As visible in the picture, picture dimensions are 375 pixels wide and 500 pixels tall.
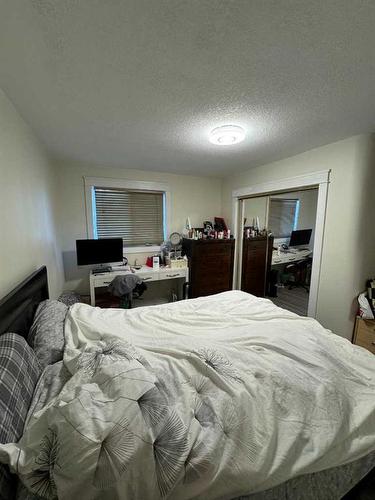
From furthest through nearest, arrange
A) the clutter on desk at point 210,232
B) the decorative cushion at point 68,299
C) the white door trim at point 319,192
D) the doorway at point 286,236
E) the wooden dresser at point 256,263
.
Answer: the doorway at point 286,236 < the wooden dresser at point 256,263 < the clutter on desk at point 210,232 < the decorative cushion at point 68,299 < the white door trim at point 319,192

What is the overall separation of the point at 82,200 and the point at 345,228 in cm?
Result: 334

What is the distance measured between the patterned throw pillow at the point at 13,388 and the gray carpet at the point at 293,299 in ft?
11.2

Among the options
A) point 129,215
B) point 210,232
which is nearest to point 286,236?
point 210,232

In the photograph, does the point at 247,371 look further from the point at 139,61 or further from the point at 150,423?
the point at 139,61

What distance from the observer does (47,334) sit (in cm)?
134

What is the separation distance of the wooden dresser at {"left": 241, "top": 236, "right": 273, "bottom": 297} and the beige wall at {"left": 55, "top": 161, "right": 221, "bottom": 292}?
3.69 ft

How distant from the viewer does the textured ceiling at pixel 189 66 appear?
803 mm

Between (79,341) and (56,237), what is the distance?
176 cm

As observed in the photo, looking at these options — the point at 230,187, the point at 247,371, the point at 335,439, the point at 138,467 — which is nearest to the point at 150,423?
the point at 138,467

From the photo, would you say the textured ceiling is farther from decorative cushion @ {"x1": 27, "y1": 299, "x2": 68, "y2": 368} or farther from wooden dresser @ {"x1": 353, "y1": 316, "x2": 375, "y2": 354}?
wooden dresser @ {"x1": 353, "y1": 316, "x2": 375, "y2": 354}

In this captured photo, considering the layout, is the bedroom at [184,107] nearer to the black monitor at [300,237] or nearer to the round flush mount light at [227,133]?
the round flush mount light at [227,133]

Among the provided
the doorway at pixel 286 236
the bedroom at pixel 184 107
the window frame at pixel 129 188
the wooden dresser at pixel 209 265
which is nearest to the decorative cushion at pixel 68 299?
the bedroom at pixel 184 107

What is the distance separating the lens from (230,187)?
365 centimetres

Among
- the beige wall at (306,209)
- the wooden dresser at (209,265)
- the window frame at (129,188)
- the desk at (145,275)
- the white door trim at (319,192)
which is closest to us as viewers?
the white door trim at (319,192)
